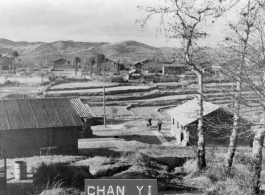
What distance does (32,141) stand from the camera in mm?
18359

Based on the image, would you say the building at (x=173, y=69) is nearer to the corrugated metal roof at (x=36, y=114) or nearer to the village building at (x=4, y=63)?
the village building at (x=4, y=63)

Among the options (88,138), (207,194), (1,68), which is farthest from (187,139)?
(1,68)

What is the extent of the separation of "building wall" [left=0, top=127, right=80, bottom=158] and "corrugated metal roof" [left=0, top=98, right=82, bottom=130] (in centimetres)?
46

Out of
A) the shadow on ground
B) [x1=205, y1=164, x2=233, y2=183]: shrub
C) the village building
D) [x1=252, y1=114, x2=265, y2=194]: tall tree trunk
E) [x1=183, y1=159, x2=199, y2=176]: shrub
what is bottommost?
the shadow on ground

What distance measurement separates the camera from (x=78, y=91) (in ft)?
148

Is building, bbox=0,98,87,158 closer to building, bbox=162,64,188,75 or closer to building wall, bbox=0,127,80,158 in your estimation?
building wall, bbox=0,127,80,158

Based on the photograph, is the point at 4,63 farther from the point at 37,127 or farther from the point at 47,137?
the point at 37,127

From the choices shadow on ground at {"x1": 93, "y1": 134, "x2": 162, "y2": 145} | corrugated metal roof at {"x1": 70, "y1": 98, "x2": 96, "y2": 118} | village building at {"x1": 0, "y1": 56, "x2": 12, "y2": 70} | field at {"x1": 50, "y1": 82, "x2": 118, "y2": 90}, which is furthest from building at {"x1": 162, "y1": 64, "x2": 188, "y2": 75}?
corrugated metal roof at {"x1": 70, "y1": 98, "x2": 96, "y2": 118}

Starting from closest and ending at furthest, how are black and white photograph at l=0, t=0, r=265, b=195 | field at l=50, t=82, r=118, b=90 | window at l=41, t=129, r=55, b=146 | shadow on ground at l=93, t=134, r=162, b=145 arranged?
black and white photograph at l=0, t=0, r=265, b=195 → window at l=41, t=129, r=55, b=146 → shadow on ground at l=93, t=134, r=162, b=145 → field at l=50, t=82, r=118, b=90

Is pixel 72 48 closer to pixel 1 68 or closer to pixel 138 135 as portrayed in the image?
pixel 1 68

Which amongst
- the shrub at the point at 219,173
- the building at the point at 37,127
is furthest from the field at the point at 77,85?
the shrub at the point at 219,173

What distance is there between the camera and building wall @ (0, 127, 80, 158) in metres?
17.7

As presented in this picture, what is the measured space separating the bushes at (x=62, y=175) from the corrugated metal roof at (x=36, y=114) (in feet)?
20.2

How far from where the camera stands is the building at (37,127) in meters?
17.8
